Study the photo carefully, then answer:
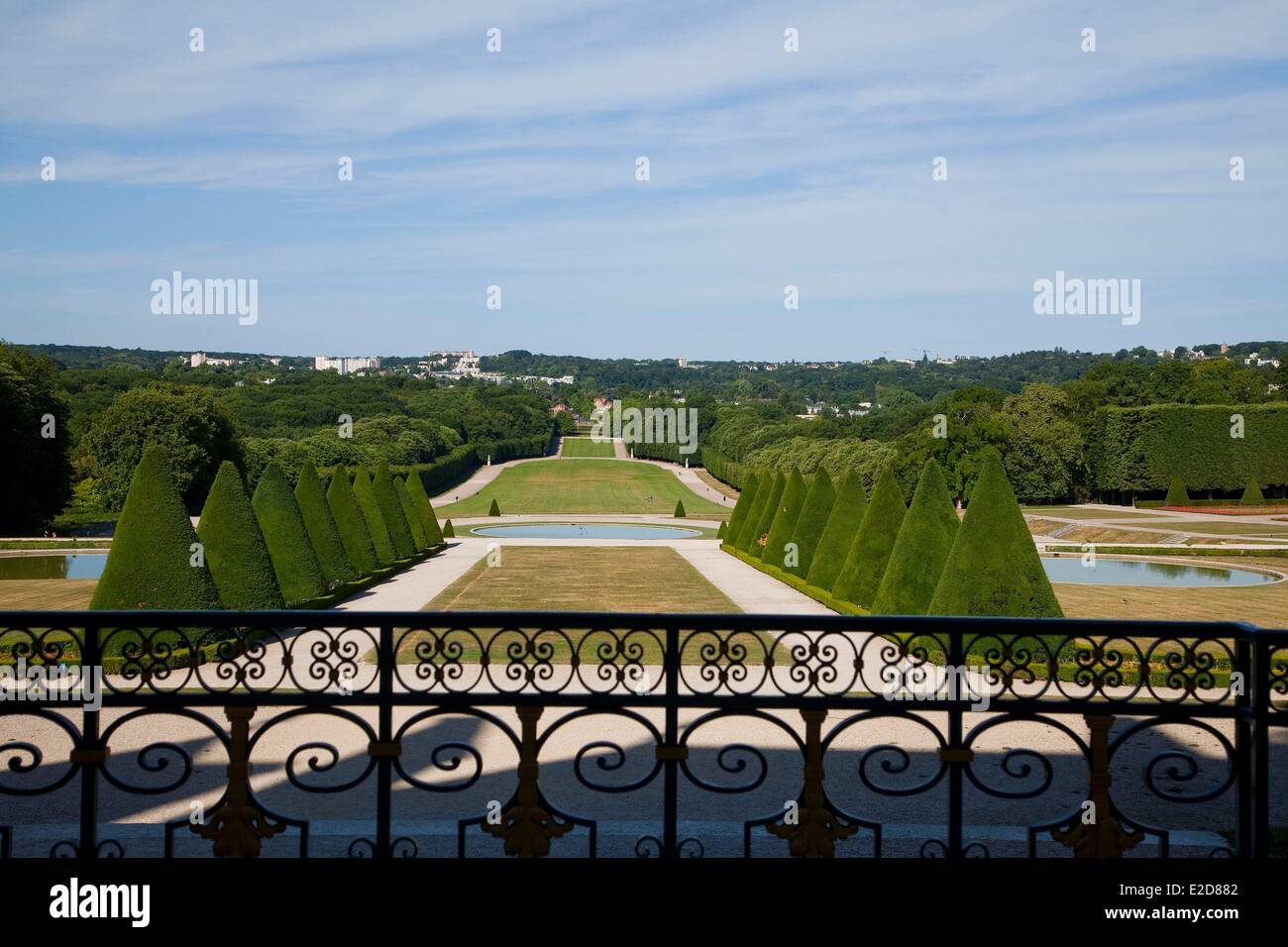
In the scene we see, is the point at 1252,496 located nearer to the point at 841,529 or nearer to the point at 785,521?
the point at 785,521

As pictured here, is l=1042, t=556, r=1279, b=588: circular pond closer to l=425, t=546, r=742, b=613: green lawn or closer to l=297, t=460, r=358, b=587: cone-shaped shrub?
l=425, t=546, r=742, b=613: green lawn

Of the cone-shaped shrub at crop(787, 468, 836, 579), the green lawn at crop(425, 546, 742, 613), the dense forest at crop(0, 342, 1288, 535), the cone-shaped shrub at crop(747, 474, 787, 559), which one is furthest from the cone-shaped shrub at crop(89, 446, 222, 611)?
the dense forest at crop(0, 342, 1288, 535)

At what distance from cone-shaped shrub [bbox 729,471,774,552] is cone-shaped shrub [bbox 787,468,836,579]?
250 inches

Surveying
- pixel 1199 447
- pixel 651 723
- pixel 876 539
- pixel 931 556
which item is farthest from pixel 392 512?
pixel 1199 447

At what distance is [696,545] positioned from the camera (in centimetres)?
4309

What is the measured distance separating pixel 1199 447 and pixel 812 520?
42075 millimetres

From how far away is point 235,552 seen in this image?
62.4 feet

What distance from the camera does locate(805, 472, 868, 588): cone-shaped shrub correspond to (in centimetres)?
2548

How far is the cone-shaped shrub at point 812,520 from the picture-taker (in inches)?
1147

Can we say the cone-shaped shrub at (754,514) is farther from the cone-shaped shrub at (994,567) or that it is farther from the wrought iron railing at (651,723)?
the wrought iron railing at (651,723)

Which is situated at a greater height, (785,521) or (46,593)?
(785,521)

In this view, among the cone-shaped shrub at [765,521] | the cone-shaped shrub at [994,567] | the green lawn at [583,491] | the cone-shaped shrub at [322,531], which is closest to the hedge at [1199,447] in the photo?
the green lawn at [583,491]

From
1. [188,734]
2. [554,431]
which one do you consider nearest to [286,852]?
[188,734]
